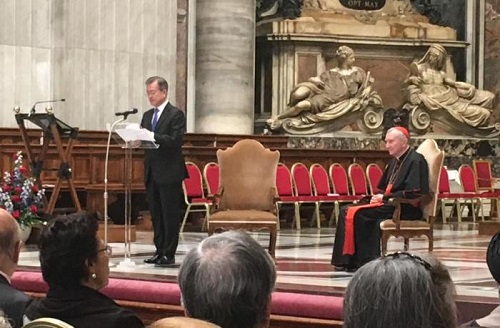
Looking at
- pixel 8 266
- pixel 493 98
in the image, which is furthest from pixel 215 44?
pixel 8 266

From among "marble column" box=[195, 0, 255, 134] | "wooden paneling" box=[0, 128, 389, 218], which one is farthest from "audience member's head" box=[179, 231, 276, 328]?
"marble column" box=[195, 0, 255, 134]

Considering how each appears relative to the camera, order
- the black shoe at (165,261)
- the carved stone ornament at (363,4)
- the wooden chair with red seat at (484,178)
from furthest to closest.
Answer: the carved stone ornament at (363,4), the wooden chair with red seat at (484,178), the black shoe at (165,261)

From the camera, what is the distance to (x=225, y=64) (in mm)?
16516

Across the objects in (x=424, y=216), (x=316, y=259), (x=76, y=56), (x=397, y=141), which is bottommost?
(x=316, y=259)

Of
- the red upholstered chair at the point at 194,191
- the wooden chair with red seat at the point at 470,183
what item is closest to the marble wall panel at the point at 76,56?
the red upholstered chair at the point at 194,191

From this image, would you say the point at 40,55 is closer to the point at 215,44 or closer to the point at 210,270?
the point at 215,44

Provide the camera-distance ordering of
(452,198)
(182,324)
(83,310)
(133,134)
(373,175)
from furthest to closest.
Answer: (452,198), (373,175), (133,134), (83,310), (182,324)

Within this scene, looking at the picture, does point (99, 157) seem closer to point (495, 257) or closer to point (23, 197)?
point (23, 197)

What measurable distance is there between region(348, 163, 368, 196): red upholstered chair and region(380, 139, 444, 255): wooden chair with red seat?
5.19 metres

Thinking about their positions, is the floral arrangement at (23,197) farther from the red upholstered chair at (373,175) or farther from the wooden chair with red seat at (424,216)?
the red upholstered chair at (373,175)

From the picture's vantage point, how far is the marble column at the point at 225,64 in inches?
648

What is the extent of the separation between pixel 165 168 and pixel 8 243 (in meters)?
4.41

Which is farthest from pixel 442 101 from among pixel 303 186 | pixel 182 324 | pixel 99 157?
pixel 182 324

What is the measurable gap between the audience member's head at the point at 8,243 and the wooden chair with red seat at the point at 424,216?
4.58 meters
